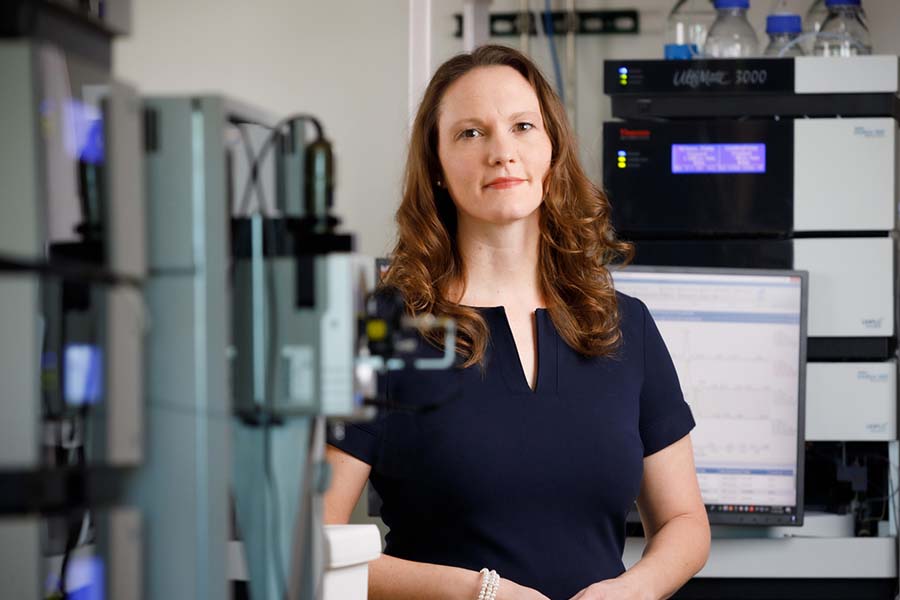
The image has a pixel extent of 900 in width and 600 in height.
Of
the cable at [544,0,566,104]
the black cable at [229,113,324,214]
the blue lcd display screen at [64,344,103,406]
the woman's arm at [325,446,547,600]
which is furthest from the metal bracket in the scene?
the blue lcd display screen at [64,344,103,406]

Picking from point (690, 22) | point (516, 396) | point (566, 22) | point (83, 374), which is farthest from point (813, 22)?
point (83, 374)

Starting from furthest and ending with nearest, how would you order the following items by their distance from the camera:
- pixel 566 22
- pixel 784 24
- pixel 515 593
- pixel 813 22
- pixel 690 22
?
pixel 566 22
pixel 690 22
pixel 813 22
pixel 784 24
pixel 515 593

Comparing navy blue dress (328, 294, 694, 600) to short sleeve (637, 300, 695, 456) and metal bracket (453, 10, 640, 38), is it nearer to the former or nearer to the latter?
short sleeve (637, 300, 695, 456)

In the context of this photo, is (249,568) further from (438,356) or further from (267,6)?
(267,6)

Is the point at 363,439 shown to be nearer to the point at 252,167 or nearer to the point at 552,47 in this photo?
the point at 252,167

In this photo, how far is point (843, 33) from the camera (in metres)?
2.62

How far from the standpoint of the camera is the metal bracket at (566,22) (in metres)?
3.14

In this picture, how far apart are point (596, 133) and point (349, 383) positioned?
235cm

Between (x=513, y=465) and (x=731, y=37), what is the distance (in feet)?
4.96

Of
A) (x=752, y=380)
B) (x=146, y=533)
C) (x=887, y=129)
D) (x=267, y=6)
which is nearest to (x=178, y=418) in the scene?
(x=146, y=533)

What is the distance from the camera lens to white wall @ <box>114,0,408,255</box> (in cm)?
318

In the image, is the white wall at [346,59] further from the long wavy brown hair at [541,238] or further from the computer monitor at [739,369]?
the long wavy brown hair at [541,238]

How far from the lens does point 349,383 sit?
0.87m

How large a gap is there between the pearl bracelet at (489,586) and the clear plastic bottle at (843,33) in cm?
166
